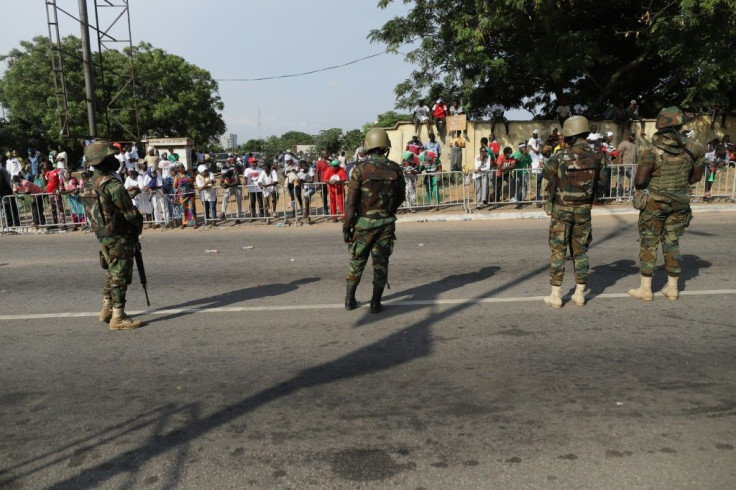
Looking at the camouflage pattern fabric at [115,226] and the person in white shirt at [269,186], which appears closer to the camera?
the camouflage pattern fabric at [115,226]

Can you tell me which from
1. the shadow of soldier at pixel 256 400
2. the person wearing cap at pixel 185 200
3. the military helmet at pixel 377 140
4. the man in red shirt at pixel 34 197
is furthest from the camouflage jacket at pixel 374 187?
the man in red shirt at pixel 34 197

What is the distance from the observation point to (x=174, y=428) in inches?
129

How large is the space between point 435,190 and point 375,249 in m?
8.17

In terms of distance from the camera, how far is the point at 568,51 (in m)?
17.2

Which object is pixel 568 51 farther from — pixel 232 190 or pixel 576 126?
pixel 576 126

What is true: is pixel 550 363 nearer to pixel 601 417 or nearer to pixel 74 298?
pixel 601 417

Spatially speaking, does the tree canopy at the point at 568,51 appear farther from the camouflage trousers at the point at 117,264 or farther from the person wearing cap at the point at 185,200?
the camouflage trousers at the point at 117,264

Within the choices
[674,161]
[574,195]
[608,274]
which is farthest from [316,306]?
[674,161]

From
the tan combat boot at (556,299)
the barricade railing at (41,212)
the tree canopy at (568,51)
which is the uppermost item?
the tree canopy at (568,51)

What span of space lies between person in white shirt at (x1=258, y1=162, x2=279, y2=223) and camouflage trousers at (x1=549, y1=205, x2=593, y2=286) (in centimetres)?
914

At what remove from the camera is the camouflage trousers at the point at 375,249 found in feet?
17.6

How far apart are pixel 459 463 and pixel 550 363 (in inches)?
60.9

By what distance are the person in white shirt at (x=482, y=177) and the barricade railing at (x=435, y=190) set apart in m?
0.37

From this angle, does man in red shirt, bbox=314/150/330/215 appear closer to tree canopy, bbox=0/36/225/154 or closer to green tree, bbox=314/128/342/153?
tree canopy, bbox=0/36/225/154
